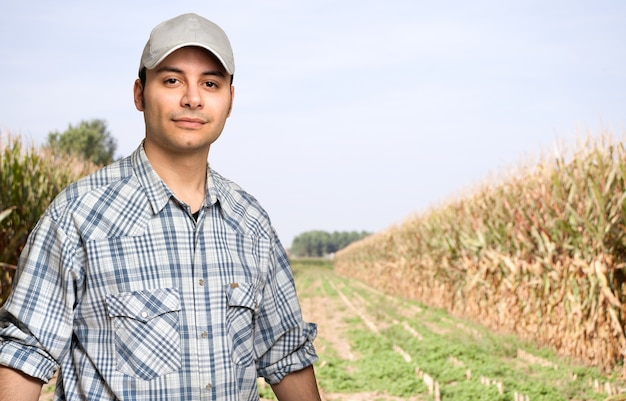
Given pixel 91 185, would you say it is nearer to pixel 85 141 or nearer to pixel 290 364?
pixel 290 364

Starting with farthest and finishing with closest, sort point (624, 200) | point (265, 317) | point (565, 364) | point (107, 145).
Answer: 1. point (107, 145)
2. point (565, 364)
3. point (624, 200)
4. point (265, 317)

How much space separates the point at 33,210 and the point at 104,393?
24.7ft

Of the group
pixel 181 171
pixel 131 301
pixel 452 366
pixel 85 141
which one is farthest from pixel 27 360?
pixel 85 141

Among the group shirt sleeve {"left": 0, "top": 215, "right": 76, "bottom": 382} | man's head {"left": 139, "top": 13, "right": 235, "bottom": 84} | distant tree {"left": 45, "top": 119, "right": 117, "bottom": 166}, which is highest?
distant tree {"left": 45, "top": 119, "right": 117, "bottom": 166}

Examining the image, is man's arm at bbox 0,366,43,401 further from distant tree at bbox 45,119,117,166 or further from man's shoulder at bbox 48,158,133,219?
distant tree at bbox 45,119,117,166

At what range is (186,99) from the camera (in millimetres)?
1979

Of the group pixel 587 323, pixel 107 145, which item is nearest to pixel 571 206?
pixel 587 323

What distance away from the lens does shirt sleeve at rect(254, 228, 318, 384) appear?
2.20m

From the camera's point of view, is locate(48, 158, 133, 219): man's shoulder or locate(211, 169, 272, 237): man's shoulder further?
locate(211, 169, 272, 237): man's shoulder

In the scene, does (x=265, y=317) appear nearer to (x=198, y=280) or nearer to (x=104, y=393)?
(x=198, y=280)

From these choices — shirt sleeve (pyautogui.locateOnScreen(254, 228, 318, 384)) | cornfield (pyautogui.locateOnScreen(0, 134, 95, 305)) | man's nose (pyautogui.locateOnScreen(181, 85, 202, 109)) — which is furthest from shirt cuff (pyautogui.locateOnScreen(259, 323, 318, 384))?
cornfield (pyautogui.locateOnScreen(0, 134, 95, 305))

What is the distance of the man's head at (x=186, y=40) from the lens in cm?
196

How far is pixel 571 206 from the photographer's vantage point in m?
8.89

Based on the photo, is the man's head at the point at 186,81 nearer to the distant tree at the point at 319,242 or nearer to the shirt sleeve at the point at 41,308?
the shirt sleeve at the point at 41,308
